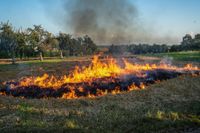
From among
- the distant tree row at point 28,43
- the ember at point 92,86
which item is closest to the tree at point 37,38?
the distant tree row at point 28,43

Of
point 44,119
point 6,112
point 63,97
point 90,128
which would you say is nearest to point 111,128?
point 90,128

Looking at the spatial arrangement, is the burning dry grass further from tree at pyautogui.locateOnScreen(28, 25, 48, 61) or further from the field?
tree at pyautogui.locateOnScreen(28, 25, 48, 61)

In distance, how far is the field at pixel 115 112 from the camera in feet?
36.8

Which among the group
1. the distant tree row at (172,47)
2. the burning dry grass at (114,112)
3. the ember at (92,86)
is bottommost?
the burning dry grass at (114,112)

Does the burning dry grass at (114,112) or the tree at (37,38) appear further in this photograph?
the tree at (37,38)

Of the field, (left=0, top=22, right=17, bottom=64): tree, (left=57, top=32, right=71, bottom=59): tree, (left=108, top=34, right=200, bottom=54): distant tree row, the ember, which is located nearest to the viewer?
the field

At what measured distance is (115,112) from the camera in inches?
543

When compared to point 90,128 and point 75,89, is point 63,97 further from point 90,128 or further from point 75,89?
point 90,128

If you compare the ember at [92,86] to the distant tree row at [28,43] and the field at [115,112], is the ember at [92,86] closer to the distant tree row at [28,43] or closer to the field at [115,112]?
the field at [115,112]

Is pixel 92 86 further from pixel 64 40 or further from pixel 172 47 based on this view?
pixel 64 40

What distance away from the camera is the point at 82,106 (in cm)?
1590

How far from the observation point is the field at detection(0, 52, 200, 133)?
1122 centimetres

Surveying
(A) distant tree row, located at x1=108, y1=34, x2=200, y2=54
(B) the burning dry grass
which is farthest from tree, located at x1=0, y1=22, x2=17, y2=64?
(B) the burning dry grass

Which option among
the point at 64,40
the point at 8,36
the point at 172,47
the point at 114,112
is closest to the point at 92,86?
the point at 114,112
